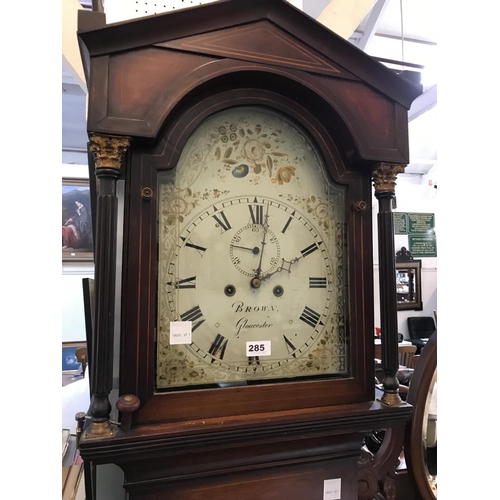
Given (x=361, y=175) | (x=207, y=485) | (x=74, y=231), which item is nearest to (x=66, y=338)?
(x=74, y=231)

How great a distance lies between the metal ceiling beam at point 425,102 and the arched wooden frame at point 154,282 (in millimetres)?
3006

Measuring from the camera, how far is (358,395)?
0.82 metres

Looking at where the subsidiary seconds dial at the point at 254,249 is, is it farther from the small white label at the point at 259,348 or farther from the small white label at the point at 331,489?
the small white label at the point at 331,489

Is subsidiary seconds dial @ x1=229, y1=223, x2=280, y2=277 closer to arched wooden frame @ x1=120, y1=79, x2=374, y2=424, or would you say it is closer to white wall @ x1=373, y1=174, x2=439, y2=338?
arched wooden frame @ x1=120, y1=79, x2=374, y2=424

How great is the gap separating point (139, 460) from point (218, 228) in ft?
1.46

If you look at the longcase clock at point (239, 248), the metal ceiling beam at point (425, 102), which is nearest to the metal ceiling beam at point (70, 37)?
the longcase clock at point (239, 248)

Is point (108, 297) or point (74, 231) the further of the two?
point (74, 231)

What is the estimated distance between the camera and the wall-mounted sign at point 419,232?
5.21 m

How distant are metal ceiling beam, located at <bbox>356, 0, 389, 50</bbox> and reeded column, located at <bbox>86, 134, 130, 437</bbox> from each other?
6.76 ft

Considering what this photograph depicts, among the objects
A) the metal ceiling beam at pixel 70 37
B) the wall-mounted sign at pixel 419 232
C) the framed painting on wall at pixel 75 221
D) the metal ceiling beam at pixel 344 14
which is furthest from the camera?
the wall-mounted sign at pixel 419 232

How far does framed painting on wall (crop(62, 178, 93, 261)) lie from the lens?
3311 mm

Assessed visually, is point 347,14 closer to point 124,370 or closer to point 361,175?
point 361,175

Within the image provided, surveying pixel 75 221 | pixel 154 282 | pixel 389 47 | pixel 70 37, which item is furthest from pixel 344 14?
pixel 75 221

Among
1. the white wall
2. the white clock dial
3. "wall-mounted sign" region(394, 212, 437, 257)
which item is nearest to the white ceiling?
the white clock dial
